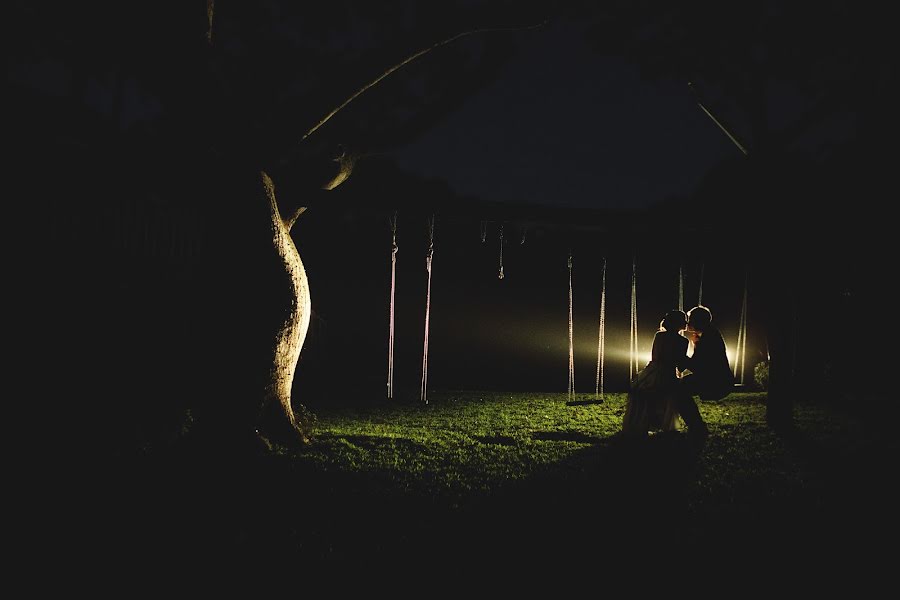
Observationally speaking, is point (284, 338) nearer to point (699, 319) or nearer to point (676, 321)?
point (676, 321)

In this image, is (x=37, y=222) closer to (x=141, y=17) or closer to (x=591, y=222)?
(x=141, y=17)

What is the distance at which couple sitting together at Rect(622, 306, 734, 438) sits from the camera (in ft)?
17.1

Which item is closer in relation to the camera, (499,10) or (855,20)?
(499,10)

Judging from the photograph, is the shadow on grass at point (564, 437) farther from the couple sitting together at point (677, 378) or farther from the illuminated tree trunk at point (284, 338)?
the illuminated tree trunk at point (284, 338)

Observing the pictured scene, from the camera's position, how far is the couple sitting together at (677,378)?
5.20m

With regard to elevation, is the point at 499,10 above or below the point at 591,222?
above

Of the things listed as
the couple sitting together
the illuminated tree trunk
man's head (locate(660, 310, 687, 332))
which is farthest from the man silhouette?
the illuminated tree trunk

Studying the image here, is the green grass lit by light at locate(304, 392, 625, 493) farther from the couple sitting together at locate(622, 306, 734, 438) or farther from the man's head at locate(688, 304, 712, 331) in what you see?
the man's head at locate(688, 304, 712, 331)

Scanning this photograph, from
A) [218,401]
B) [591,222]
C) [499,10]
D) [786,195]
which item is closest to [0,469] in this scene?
[218,401]

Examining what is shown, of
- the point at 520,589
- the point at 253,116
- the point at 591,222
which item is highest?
the point at 253,116

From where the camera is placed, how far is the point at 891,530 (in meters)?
3.15

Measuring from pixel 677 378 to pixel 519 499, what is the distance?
246cm

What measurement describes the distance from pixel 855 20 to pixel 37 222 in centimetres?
1044

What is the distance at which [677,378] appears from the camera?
529cm
